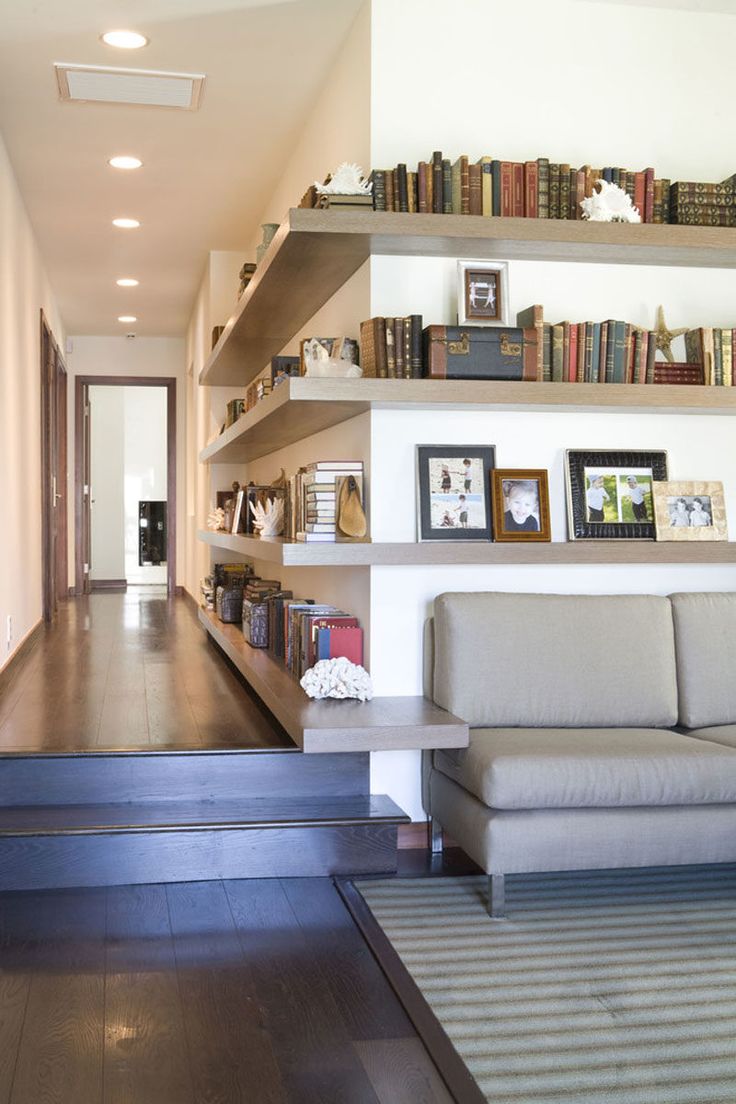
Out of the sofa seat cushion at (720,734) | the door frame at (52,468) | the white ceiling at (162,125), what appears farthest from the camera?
the door frame at (52,468)

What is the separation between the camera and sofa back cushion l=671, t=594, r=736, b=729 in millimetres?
3637

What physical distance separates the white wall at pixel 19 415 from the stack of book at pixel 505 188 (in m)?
2.60

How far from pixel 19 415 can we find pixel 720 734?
430cm

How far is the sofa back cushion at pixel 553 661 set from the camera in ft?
11.5

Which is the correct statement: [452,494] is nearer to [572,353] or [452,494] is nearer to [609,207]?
[572,353]

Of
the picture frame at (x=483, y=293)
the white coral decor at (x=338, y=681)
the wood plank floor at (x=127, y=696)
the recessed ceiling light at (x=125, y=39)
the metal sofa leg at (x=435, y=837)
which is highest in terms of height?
the recessed ceiling light at (x=125, y=39)

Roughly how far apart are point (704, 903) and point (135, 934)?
5.17 ft

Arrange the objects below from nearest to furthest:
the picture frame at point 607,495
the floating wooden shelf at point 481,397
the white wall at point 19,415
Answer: the floating wooden shelf at point 481,397
the picture frame at point 607,495
the white wall at point 19,415

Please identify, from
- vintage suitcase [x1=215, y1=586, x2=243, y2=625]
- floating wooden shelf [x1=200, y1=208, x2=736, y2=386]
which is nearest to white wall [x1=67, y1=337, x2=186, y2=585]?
vintage suitcase [x1=215, y1=586, x2=243, y2=625]

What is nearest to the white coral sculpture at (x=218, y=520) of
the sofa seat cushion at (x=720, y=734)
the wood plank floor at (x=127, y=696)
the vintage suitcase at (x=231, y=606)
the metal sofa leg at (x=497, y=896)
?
the vintage suitcase at (x=231, y=606)

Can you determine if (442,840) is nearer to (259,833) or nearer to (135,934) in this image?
(259,833)

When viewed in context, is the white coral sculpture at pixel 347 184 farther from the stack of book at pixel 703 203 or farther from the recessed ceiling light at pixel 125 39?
the recessed ceiling light at pixel 125 39

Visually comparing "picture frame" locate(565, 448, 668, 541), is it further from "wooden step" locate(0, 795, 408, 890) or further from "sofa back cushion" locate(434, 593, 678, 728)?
Result: "wooden step" locate(0, 795, 408, 890)

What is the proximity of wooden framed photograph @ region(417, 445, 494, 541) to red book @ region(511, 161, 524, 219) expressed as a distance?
2.52 feet
